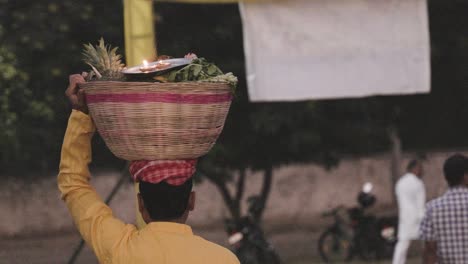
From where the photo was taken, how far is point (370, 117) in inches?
568

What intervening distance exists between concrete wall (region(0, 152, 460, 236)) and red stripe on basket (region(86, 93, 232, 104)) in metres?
16.8

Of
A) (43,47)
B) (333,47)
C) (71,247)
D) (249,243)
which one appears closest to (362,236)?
(249,243)

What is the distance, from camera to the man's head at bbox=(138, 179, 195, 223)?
3270 mm

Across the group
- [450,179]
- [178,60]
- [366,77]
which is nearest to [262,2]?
[366,77]

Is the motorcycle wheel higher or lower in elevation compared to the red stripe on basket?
lower

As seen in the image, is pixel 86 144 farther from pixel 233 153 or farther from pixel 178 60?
pixel 233 153

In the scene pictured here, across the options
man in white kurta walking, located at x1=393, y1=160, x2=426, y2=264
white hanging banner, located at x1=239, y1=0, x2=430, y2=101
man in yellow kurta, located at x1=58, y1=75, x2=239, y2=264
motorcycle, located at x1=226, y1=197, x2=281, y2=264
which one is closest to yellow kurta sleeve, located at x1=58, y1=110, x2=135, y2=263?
man in yellow kurta, located at x1=58, y1=75, x2=239, y2=264

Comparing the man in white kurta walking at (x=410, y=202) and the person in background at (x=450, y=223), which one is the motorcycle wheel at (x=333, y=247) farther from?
the person in background at (x=450, y=223)

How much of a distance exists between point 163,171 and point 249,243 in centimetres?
1183

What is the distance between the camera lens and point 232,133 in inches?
547

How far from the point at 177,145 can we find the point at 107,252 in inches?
14.1

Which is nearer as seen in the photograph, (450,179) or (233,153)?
(450,179)

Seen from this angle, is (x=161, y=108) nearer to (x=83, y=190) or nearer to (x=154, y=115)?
(x=154, y=115)

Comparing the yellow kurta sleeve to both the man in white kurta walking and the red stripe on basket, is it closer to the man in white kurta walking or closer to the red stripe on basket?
the red stripe on basket
